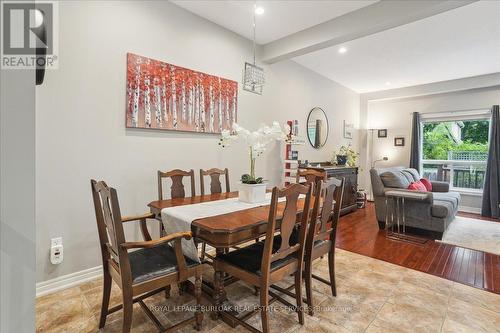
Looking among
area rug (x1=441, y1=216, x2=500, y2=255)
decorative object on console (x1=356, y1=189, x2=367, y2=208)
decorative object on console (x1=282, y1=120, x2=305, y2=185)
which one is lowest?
area rug (x1=441, y1=216, x2=500, y2=255)

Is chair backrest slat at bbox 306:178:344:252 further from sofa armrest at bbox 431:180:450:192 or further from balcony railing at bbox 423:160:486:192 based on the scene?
balcony railing at bbox 423:160:486:192

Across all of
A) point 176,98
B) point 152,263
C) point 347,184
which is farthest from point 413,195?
point 152,263

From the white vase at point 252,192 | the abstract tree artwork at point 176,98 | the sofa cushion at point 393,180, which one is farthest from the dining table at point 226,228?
the sofa cushion at point 393,180

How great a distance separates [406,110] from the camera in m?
6.29

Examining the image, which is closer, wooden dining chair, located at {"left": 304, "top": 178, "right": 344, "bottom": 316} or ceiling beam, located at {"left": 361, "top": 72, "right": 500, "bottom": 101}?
wooden dining chair, located at {"left": 304, "top": 178, "right": 344, "bottom": 316}

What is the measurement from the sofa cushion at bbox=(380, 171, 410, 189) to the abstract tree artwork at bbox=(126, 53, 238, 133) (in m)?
2.63

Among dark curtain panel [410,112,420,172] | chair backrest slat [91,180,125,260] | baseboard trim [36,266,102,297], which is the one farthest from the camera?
dark curtain panel [410,112,420,172]

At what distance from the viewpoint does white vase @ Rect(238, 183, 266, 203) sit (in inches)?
89.1

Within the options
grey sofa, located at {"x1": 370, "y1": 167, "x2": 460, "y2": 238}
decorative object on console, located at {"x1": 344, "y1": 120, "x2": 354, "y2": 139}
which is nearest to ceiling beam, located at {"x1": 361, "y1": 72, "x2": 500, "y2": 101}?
decorative object on console, located at {"x1": 344, "y1": 120, "x2": 354, "y2": 139}

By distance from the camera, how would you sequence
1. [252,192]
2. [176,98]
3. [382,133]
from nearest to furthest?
[252,192], [176,98], [382,133]

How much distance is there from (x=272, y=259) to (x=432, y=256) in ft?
8.48

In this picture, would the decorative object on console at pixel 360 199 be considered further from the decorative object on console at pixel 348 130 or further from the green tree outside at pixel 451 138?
the green tree outside at pixel 451 138

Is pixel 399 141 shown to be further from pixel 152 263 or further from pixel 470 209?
pixel 152 263

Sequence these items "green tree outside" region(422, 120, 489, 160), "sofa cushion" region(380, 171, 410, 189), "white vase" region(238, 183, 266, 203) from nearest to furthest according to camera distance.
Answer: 1. "white vase" region(238, 183, 266, 203)
2. "sofa cushion" region(380, 171, 410, 189)
3. "green tree outside" region(422, 120, 489, 160)
